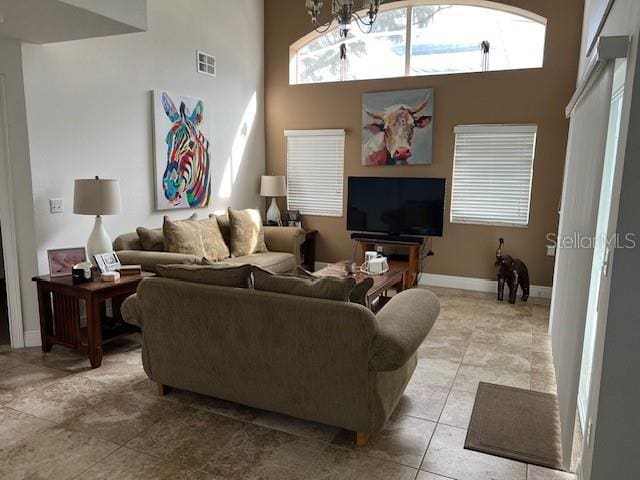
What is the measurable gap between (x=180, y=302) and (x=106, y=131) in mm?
2387

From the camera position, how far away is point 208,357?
2725mm

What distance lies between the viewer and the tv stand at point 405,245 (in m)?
5.50

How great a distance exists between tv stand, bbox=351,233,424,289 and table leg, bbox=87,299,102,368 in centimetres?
308

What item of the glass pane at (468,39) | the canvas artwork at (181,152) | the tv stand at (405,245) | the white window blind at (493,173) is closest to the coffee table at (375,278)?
the tv stand at (405,245)

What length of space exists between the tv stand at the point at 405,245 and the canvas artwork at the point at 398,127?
3.18ft

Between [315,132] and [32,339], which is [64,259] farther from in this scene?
[315,132]

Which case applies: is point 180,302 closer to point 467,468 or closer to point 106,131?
point 467,468

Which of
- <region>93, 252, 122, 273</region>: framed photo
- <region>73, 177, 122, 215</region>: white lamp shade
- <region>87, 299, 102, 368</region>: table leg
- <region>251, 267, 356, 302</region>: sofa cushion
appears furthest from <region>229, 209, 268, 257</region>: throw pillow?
<region>251, 267, 356, 302</region>: sofa cushion

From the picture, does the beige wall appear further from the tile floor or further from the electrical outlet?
the electrical outlet

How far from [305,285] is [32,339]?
9.06ft

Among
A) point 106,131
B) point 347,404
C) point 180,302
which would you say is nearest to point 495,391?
point 347,404

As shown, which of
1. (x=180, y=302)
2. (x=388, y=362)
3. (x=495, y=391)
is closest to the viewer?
(x=388, y=362)

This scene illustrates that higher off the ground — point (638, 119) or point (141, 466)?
point (638, 119)

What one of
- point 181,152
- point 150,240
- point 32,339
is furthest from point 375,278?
point 32,339
